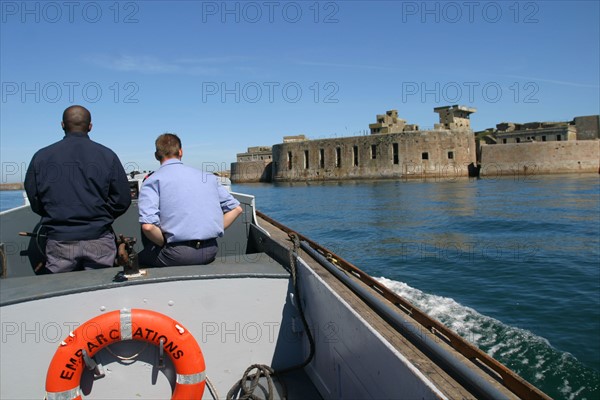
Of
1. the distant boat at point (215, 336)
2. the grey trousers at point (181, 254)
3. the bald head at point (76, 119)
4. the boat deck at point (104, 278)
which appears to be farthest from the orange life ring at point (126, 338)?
the bald head at point (76, 119)

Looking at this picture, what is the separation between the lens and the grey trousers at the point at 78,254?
10.4 feet

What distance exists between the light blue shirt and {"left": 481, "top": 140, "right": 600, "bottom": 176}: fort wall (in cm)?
5705

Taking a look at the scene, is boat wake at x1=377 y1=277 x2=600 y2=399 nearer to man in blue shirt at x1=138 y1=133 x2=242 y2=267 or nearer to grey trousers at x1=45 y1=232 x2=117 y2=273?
man in blue shirt at x1=138 y1=133 x2=242 y2=267

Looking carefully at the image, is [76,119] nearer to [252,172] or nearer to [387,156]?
[387,156]

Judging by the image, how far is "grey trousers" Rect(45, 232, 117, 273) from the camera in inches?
125

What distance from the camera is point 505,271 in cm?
1080

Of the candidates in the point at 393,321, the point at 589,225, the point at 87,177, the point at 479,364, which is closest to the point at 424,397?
the point at 479,364

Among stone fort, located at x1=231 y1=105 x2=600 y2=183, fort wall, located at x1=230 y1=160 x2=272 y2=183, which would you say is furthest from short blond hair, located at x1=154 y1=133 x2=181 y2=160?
fort wall, located at x1=230 y1=160 x2=272 y2=183

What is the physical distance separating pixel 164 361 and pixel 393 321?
1.35 meters

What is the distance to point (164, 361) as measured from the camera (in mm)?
2861

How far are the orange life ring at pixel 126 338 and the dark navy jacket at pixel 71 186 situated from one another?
72 cm

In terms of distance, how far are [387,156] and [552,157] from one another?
707 inches

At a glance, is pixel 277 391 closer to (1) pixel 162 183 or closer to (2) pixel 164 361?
→ (2) pixel 164 361

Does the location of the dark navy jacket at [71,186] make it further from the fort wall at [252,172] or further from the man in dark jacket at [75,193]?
the fort wall at [252,172]
